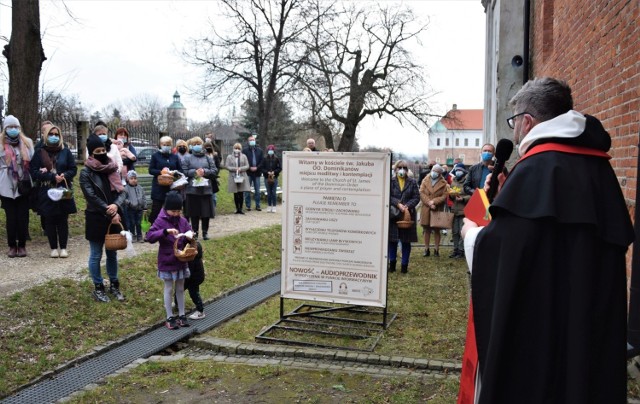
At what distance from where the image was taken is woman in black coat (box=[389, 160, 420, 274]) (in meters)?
10.2

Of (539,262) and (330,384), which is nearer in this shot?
(539,262)

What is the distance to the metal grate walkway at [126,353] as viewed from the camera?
5.30 m

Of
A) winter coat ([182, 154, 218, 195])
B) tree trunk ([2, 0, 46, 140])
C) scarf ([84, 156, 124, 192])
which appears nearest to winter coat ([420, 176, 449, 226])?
winter coat ([182, 154, 218, 195])

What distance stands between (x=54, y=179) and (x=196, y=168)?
3206mm

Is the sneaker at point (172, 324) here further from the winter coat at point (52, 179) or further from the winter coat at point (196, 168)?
the winter coat at point (196, 168)

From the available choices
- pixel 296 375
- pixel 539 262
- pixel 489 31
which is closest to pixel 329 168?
pixel 296 375

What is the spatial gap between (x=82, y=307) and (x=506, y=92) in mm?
7479

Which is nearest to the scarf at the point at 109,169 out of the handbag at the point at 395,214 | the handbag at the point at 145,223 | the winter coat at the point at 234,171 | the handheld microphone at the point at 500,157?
the handbag at the point at 145,223

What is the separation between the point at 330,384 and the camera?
17.6 ft

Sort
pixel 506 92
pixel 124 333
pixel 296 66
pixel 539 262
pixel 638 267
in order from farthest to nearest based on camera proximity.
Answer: pixel 296 66 < pixel 506 92 < pixel 124 333 < pixel 638 267 < pixel 539 262

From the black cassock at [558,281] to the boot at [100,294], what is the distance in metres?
6.00

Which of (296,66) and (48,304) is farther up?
(296,66)

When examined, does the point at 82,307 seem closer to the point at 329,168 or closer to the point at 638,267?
the point at 329,168

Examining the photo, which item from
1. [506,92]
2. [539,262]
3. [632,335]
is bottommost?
[632,335]
